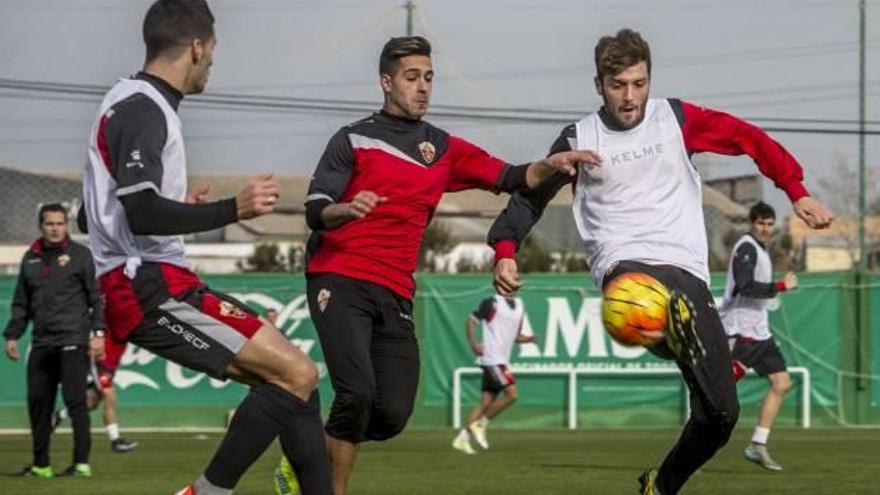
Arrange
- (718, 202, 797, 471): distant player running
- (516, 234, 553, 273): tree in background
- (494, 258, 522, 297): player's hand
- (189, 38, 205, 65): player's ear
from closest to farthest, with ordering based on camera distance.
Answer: (189, 38, 205, 65): player's ear, (494, 258, 522, 297): player's hand, (718, 202, 797, 471): distant player running, (516, 234, 553, 273): tree in background

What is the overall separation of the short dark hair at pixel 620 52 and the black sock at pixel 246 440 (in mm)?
2265

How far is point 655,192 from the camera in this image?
326 inches

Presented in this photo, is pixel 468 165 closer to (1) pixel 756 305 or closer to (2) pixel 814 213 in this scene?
(2) pixel 814 213

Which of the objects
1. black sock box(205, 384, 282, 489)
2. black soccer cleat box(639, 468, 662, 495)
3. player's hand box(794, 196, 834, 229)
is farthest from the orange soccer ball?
black sock box(205, 384, 282, 489)

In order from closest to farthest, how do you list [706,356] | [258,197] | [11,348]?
[258,197] < [706,356] < [11,348]

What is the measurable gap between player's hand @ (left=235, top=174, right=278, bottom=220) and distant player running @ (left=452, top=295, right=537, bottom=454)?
12.1 m

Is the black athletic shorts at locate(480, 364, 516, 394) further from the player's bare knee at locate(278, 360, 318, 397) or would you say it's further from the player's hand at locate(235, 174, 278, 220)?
the player's hand at locate(235, 174, 278, 220)

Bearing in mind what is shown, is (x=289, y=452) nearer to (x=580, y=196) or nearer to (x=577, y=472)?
(x=580, y=196)

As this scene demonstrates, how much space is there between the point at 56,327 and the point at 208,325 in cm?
A: 736

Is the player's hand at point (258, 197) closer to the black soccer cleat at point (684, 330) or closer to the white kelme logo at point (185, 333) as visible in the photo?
the white kelme logo at point (185, 333)

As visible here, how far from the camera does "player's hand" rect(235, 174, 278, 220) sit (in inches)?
261

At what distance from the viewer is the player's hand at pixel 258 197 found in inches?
261

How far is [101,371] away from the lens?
19.5m

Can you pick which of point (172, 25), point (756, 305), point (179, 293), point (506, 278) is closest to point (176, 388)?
point (756, 305)
